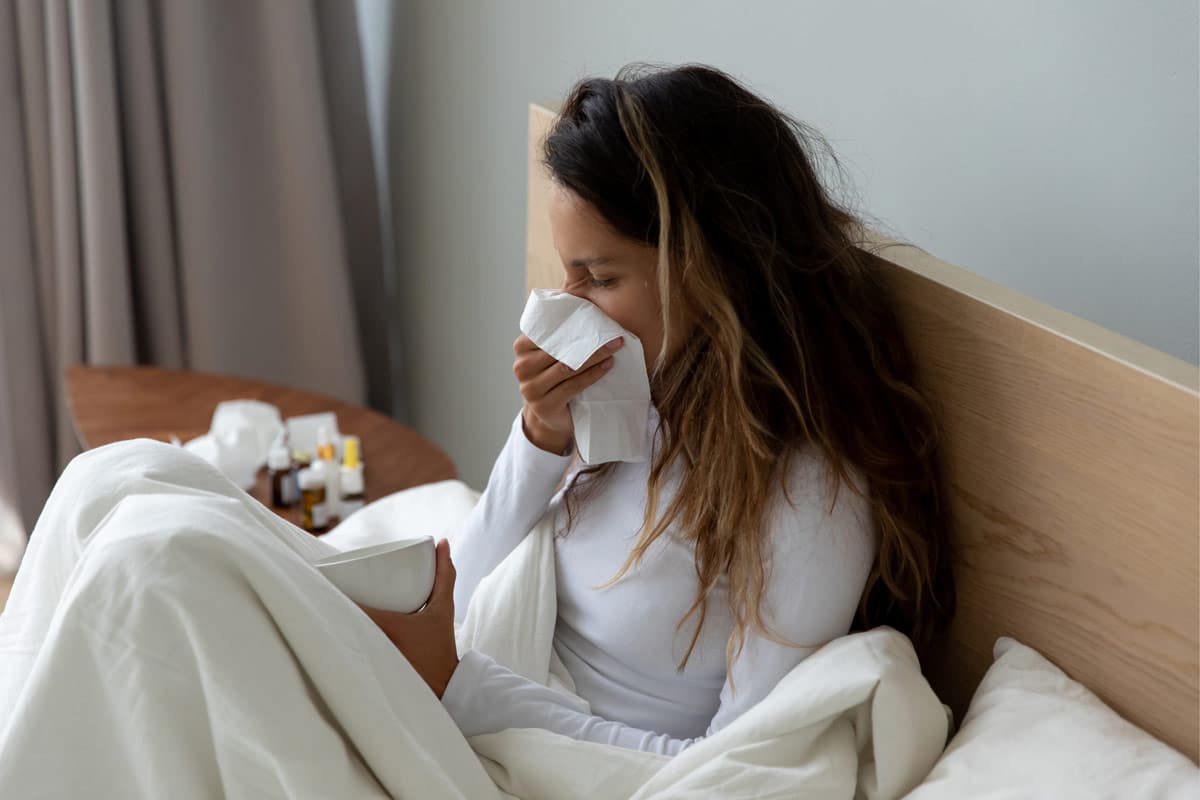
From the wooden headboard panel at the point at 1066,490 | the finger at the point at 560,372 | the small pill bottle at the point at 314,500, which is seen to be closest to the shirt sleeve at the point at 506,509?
the finger at the point at 560,372

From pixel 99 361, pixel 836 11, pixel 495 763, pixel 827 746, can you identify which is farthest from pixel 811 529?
pixel 99 361

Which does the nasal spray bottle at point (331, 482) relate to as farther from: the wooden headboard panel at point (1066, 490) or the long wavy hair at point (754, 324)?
the wooden headboard panel at point (1066, 490)

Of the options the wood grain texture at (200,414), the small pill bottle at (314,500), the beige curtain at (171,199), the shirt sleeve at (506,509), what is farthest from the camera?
the beige curtain at (171,199)

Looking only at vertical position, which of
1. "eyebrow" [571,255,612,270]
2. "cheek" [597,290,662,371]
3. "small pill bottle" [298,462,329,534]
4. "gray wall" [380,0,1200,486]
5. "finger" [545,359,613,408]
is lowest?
"small pill bottle" [298,462,329,534]

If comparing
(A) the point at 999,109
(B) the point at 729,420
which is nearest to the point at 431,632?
(B) the point at 729,420

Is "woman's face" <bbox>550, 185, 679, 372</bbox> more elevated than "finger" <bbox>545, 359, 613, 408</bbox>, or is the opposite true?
"woman's face" <bbox>550, 185, 679, 372</bbox>

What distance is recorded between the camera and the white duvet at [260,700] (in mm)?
951

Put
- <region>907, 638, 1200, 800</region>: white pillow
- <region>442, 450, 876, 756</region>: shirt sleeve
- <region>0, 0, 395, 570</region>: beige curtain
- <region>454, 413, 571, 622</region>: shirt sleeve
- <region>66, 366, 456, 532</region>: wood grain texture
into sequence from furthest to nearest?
<region>0, 0, 395, 570</region>: beige curtain < <region>66, 366, 456, 532</region>: wood grain texture < <region>454, 413, 571, 622</region>: shirt sleeve < <region>442, 450, 876, 756</region>: shirt sleeve < <region>907, 638, 1200, 800</region>: white pillow

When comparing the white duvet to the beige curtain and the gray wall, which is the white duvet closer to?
the gray wall

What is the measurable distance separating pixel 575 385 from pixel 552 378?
0.02 meters

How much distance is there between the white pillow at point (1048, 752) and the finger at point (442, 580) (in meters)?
0.46

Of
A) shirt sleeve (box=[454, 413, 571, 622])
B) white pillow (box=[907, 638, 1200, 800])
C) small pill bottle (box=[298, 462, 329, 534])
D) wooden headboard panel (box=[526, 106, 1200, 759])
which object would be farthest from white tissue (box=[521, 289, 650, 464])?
small pill bottle (box=[298, 462, 329, 534])

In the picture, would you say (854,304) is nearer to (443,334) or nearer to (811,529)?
(811,529)

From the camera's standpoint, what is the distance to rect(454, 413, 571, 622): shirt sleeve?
4.44 feet
